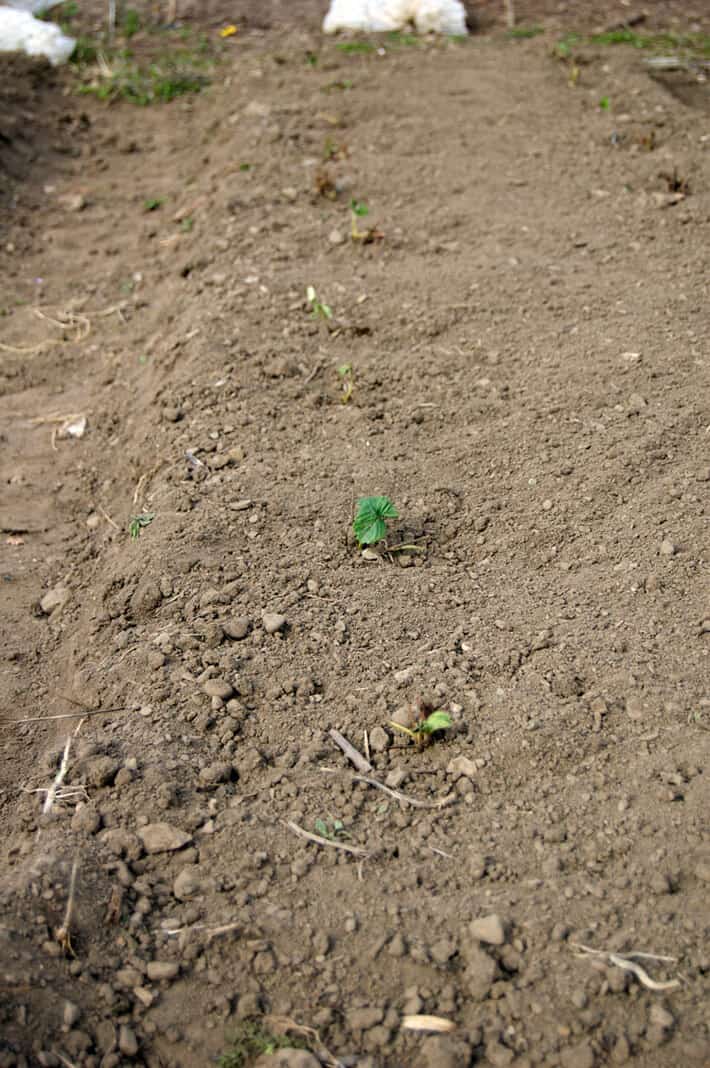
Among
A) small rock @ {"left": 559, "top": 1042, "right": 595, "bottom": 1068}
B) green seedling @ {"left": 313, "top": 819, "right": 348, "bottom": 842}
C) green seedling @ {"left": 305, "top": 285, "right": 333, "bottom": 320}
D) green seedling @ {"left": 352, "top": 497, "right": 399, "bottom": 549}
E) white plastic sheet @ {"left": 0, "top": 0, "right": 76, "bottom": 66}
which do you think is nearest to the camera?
small rock @ {"left": 559, "top": 1042, "right": 595, "bottom": 1068}

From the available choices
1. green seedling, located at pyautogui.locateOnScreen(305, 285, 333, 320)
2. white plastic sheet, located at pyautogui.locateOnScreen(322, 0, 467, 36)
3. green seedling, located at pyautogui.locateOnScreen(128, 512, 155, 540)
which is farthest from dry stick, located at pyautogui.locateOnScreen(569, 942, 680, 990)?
white plastic sheet, located at pyautogui.locateOnScreen(322, 0, 467, 36)

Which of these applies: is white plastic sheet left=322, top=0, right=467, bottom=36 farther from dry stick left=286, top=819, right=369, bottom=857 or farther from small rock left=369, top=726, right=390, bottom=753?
dry stick left=286, top=819, right=369, bottom=857

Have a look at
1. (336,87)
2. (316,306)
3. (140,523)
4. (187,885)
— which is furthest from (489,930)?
(336,87)

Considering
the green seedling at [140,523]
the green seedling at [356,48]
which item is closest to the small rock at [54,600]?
the green seedling at [140,523]

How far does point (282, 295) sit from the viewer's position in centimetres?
425

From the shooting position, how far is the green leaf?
2.41 metres

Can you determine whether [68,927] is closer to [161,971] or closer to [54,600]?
[161,971]

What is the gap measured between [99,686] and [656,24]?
6.13m

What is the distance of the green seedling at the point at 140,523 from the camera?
329 cm

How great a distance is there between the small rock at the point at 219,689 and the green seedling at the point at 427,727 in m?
0.44

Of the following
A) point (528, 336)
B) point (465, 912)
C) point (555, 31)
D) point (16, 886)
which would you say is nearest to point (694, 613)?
point (465, 912)

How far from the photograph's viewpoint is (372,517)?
300 centimetres

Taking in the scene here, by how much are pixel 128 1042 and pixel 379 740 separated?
892 mm

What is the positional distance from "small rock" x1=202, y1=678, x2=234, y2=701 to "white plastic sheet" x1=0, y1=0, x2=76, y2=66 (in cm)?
589
